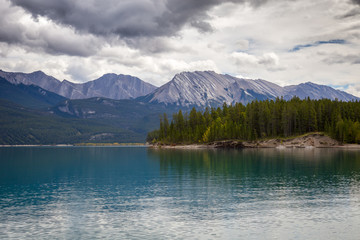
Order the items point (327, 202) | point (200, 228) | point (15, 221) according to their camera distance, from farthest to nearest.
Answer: point (327, 202), point (15, 221), point (200, 228)

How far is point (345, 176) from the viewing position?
73.1m

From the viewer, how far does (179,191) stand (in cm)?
5912

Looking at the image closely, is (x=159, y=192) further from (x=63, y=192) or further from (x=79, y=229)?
(x=79, y=229)

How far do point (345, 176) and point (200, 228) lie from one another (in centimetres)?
5050

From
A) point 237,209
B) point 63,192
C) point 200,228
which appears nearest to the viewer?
point 200,228

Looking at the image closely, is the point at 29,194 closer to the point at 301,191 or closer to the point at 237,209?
the point at 237,209

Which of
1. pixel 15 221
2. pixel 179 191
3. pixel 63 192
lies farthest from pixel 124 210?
pixel 63 192

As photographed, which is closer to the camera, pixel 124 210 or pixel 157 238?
pixel 157 238

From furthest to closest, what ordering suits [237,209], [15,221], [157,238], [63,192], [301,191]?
[63,192], [301,191], [237,209], [15,221], [157,238]

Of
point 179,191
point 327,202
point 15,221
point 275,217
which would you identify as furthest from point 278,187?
point 15,221

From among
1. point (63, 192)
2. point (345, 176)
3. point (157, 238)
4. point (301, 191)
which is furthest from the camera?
point (345, 176)

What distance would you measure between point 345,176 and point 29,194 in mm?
63249

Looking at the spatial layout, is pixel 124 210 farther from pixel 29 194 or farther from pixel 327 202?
pixel 327 202

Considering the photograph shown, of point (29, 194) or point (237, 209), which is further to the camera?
point (29, 194)
